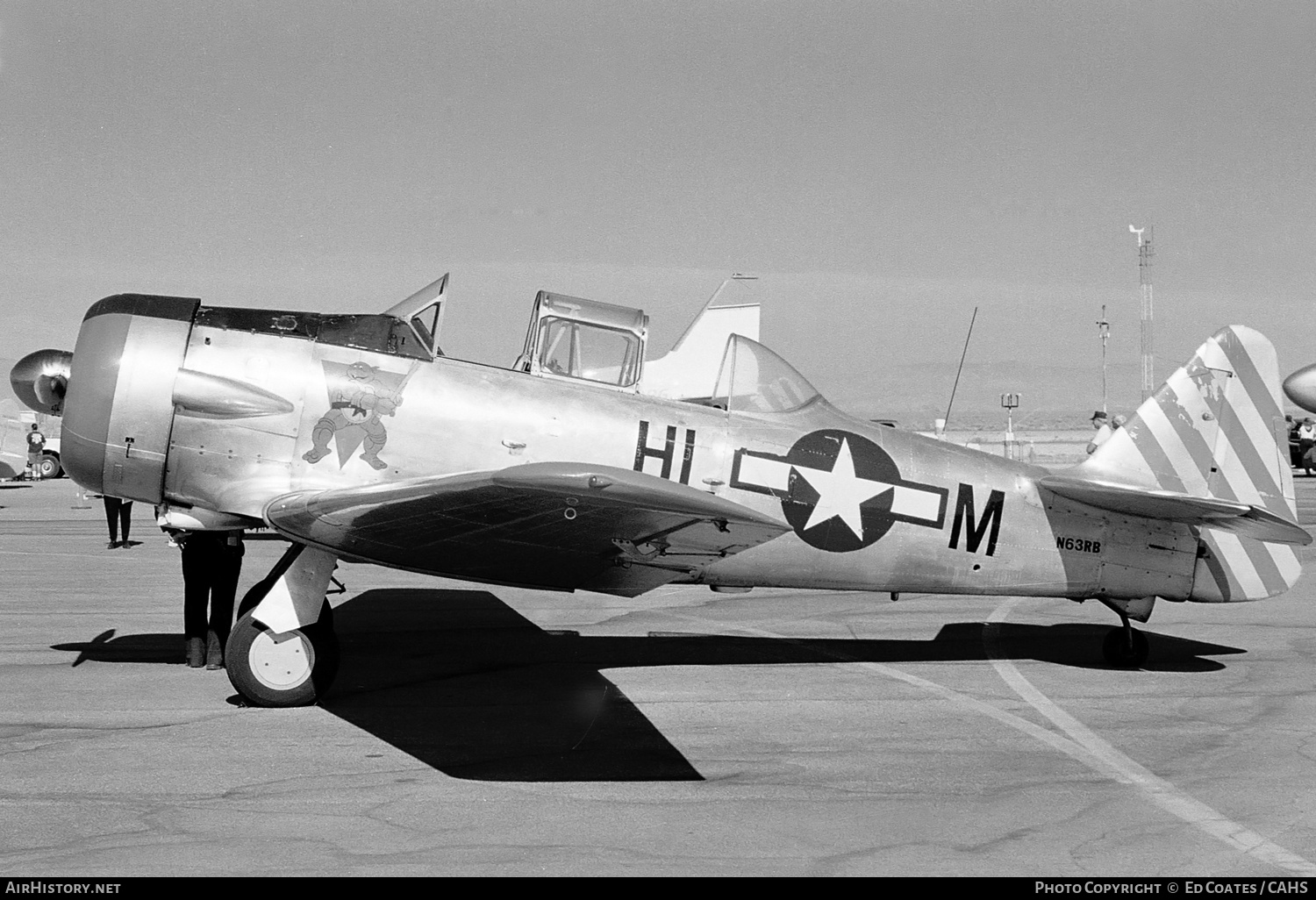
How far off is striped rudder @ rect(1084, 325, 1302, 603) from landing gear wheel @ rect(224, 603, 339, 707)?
5781 millimetres

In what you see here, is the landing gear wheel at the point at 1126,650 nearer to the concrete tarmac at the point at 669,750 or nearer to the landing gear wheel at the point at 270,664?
the concrete tarmac at the point at 669,750

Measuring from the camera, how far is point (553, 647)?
8.94 meters

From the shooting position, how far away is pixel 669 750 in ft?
20.1

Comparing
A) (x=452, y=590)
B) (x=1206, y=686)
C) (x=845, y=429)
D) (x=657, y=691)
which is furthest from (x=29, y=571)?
(x=1206, y=686)

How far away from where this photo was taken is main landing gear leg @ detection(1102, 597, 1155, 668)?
837 cm

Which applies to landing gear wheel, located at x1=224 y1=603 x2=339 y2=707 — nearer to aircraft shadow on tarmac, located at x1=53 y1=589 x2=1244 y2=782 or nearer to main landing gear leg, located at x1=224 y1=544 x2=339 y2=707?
main landing gear leg, located at x1=224 y1=544 x2=339 y2=707

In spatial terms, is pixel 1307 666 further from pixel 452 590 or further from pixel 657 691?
pixel 452 590

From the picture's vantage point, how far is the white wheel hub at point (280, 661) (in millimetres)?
6770

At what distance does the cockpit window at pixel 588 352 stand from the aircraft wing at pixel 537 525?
52.8 inches

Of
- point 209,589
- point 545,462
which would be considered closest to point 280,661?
point 209,589

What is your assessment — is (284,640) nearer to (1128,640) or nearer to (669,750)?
(669,750)

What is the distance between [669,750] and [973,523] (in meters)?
2.98

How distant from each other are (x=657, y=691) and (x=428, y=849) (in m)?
3.07

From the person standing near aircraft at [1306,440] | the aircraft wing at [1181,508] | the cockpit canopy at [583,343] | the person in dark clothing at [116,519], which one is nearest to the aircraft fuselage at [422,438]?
the cockpit canopy at [583,343]
